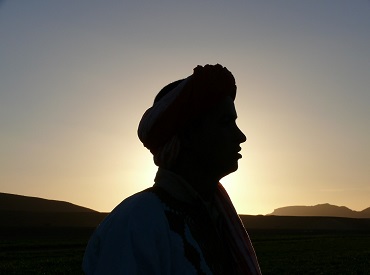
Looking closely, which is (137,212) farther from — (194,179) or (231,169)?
(231,169)

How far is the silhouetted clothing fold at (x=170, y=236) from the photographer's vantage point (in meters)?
2.04

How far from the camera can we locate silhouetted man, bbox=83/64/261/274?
219 centimetres

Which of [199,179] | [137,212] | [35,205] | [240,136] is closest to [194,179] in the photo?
[199,179]

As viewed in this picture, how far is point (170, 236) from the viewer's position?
7.13 feet

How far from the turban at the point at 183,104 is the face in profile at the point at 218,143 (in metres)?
0.07

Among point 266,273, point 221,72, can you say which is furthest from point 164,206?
point 266,273

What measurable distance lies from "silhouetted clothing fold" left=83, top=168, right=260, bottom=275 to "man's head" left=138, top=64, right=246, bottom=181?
0.13 metres

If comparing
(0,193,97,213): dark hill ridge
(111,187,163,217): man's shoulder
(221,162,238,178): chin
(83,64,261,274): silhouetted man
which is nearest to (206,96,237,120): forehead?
(83,64,261,274): silhouetted man

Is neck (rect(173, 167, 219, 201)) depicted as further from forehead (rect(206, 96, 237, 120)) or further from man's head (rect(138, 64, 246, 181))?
forehead (rect(206, 96, 237, 120))

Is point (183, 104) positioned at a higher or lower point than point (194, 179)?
higher

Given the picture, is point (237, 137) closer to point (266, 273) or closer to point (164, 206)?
point (164, 206)

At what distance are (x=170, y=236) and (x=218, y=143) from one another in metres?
0.54

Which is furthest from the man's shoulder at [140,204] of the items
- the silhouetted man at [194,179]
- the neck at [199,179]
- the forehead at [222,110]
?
the forehead at [222,110]

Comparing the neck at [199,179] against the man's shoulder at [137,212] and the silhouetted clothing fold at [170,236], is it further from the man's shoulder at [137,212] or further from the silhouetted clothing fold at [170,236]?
the man's shoulder at [137,212]
